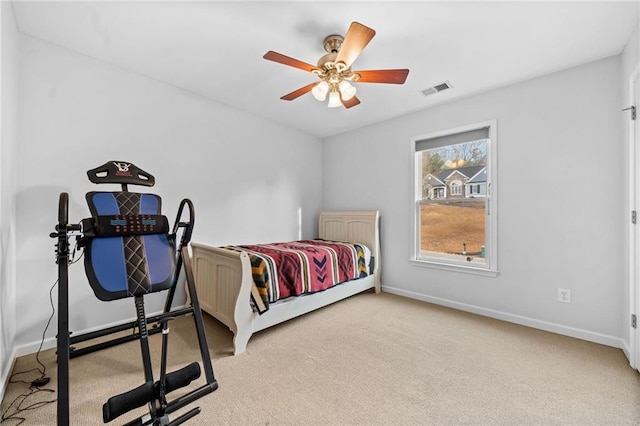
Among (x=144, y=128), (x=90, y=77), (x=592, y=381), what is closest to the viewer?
(x=592, y=381)

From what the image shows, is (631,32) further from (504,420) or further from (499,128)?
(504,420)

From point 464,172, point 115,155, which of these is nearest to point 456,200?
point 464,172

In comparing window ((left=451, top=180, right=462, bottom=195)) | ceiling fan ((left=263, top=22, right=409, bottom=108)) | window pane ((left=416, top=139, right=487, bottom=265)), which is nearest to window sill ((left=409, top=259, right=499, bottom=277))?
window pane ((left=416, top=139, right=487, bottom=265))

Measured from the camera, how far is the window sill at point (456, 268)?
294 centimetres

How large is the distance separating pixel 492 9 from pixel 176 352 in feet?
11.2

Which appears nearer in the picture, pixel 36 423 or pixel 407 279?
pixel 36 423

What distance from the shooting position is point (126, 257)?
59.2 inches

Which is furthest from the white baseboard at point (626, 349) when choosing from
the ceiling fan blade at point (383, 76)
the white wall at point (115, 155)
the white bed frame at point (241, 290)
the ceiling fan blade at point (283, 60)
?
the white wall at point (115, 155)

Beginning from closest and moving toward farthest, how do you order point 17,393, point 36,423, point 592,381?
1. point 36,423
2. point 17,393
3. point 592,381

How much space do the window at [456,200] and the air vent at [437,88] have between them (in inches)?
20.7

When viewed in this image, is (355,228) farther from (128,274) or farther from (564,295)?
(128,274)

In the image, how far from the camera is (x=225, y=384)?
1.77 meters

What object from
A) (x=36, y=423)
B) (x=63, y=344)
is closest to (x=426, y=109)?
(x=63, y=344)

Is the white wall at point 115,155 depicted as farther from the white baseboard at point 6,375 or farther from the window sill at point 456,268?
the window sill at point 456,268
